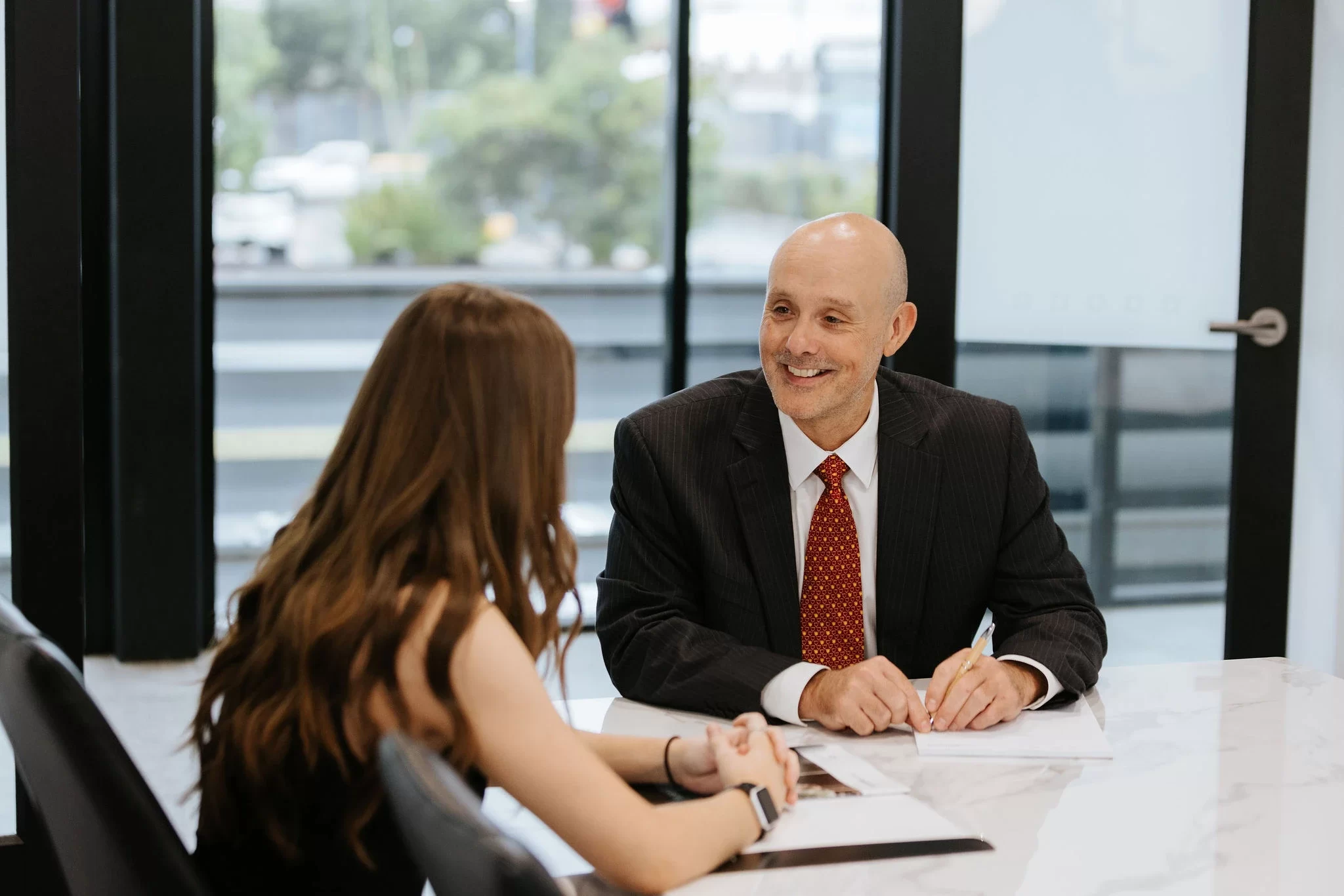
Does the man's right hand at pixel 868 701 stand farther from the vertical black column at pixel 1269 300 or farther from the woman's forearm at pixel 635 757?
the vertical black column at pixel 1269 300

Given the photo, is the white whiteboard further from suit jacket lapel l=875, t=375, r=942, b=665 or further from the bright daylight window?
the bright daylight window

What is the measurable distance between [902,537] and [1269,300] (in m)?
1.53

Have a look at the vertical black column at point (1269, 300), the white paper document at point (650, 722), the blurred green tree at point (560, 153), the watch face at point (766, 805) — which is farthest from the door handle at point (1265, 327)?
the blurred green tree at point (560, 153)

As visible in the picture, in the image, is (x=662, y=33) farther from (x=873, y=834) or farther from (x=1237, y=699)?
(x=873, y=834)

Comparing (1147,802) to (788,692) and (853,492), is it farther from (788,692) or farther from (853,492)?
(853,492)

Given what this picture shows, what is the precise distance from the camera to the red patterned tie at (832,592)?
186 cm

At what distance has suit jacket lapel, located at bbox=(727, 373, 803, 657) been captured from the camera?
184 centimetres

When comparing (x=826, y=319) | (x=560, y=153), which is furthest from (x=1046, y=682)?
(x=560, y=153)

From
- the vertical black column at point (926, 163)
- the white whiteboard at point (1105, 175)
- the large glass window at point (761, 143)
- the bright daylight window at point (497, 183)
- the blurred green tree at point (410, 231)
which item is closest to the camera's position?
the vertical black column at point (926, 163)

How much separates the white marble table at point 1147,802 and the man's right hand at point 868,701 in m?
0.02

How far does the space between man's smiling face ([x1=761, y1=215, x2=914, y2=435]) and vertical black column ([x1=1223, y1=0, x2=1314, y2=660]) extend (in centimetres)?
139

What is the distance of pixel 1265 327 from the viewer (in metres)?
2.94

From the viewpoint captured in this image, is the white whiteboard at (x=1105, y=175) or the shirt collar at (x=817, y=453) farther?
the white whiteboard at (x=1105, y=175)

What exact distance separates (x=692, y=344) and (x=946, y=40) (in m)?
2.22
